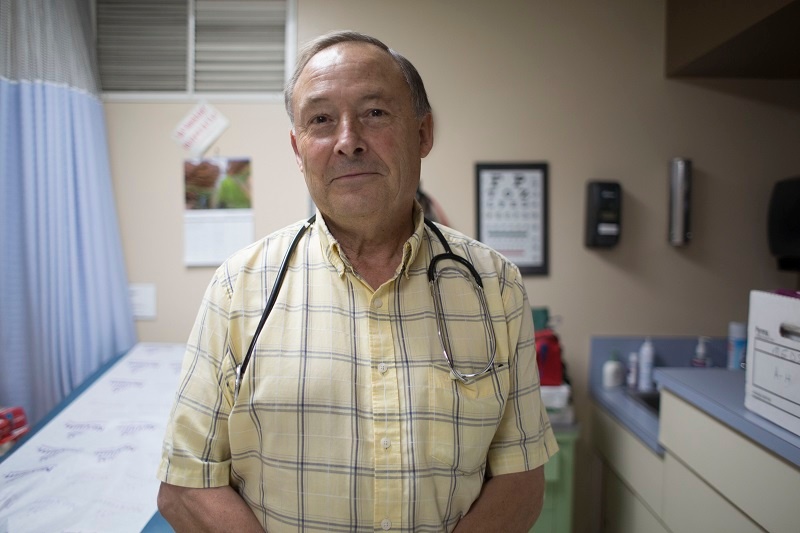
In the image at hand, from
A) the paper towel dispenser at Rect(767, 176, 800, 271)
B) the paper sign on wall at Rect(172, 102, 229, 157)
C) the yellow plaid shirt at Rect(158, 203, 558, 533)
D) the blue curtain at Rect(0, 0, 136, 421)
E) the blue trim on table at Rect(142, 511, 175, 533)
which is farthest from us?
→ the paper sign on wall at Rect(172, 102, 229, 157)

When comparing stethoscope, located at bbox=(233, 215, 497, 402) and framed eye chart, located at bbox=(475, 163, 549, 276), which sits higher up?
framed eye chart, located at bbox=(475, 163, 549, 276)

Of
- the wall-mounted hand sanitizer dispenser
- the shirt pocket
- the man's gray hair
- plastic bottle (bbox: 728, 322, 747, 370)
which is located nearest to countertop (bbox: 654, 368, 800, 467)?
plastic bottle (bbox: 728, 322, 747, 370)

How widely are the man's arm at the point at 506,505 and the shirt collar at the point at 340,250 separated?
44cm

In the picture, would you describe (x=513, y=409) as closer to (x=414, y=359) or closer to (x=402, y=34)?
(x=414, y=359)

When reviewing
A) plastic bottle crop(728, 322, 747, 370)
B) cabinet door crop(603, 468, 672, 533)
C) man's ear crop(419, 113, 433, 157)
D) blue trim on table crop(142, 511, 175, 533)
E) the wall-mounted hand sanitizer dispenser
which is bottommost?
cabinet door crop(603, 468, 672, 533)

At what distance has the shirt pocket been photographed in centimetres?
86

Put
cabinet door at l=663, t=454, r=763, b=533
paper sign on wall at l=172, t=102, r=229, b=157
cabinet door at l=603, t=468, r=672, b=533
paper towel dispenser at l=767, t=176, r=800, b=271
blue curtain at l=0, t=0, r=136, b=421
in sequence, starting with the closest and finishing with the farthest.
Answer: cabinet door at l=663, t=454, r=763, b=533
blue curtain at l=0, t=0, r=136, b=421
cabinet door at l=603, t=468, r=672, b=533
paper towel dispenser at l=767, t=176, r=800, b=271
paper sign on wall at l=172, t=102, r=229, b=157

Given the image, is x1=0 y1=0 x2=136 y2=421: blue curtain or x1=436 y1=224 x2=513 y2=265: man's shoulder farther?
x1=0 y1=0 x2=136 y2=421: blue curtain

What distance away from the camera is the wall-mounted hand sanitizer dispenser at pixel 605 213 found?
200cm

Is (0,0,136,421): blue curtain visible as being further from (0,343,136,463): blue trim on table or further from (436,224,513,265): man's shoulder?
(436,224,513,265): man's shoulder

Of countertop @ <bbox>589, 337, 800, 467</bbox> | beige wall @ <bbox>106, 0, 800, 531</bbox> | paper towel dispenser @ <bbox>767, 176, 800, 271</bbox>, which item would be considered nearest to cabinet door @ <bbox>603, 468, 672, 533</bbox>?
beige wall @ <bbox>106, 0, 800, 531</bbox>

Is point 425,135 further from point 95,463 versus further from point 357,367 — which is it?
point 95,463

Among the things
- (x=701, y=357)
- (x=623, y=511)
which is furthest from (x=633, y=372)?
(x=623, y=511)

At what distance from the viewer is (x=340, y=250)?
0.95 meters
